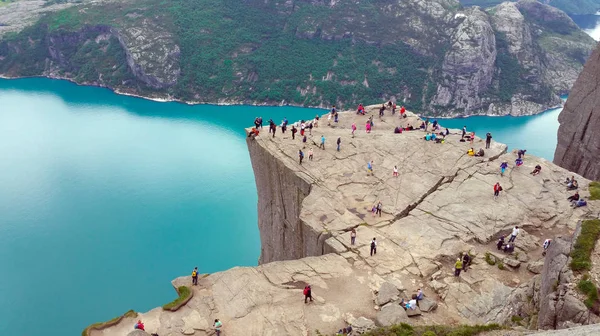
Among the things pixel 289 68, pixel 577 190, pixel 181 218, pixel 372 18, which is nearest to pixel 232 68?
pixel 289 68

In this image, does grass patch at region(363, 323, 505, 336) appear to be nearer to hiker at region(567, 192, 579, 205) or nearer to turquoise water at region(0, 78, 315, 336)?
hiker at region(567, 192, 579, 205)

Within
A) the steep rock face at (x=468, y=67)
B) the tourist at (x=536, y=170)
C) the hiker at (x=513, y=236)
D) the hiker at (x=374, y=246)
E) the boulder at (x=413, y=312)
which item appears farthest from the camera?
the steep rock face at (x=468, y=67)

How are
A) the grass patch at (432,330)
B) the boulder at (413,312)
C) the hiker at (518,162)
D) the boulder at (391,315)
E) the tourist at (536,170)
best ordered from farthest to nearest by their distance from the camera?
the hiker at (518,162) → the tourist at (536,170) → the boulder at (413,312) → the boulder at (391,315) → the grass patch at (432,330)

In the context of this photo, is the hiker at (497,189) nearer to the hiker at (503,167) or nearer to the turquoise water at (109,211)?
the hiker at (503,167)

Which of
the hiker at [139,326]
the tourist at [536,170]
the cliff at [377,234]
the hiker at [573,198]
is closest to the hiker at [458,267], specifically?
the cliff at [377,234]

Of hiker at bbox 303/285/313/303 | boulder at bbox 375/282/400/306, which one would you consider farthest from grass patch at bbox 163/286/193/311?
boulder at bbox 375/282/400/306

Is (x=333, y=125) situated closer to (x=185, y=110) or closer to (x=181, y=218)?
(x=181, y=218)

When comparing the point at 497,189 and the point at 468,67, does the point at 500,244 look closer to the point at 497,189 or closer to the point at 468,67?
the point at 497,189
